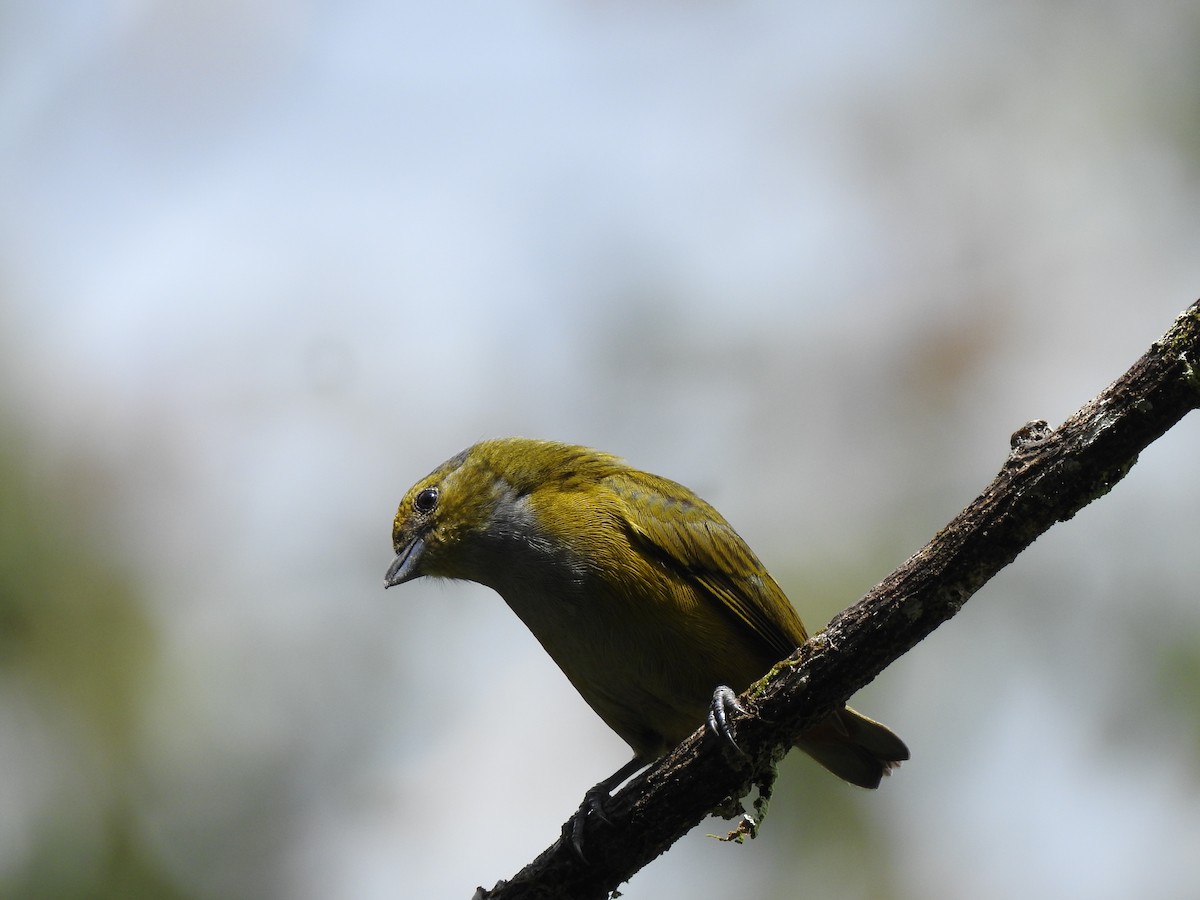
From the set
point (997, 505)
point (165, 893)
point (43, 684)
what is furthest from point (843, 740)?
point (43, 684)

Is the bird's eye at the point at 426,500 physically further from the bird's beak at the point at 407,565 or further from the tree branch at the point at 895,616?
the tree branch at the point at 895,616

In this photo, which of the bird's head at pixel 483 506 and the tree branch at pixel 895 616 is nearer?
the tree branch at pixel 895 616

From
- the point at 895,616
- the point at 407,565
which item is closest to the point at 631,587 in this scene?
the point at 407,565

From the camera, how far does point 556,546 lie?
4.61 meters

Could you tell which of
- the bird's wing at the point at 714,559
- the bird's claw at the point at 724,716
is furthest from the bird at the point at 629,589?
the bird's claw at the point at 724,716

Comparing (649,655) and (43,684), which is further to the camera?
(43,684)

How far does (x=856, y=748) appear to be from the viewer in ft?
15.9

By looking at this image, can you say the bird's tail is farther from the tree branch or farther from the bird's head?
the bird's head

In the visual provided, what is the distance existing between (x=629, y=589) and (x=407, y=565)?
117 cm

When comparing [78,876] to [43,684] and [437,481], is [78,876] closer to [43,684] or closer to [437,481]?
[43,684]

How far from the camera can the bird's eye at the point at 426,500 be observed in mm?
5211

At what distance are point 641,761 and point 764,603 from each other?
83 centimetres

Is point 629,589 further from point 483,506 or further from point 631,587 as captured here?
point 483,506

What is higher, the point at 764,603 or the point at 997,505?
the point at 764,603
